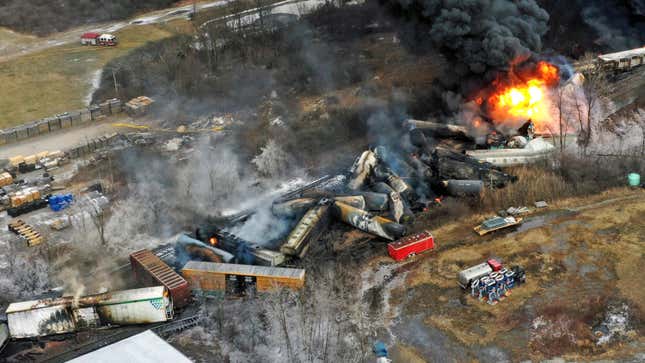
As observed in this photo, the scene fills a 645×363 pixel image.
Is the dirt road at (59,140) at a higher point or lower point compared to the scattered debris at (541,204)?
higher

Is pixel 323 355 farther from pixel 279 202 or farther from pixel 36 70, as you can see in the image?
pixel 36 70

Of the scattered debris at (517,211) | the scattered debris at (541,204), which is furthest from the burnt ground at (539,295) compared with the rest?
the scattered debris at (517,211)

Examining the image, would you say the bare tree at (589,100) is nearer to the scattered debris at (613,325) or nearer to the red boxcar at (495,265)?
the red boxcar at (495,265)

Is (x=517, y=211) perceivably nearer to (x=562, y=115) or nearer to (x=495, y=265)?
(x=495, y=265)

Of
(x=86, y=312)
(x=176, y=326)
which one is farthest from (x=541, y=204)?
(x=86, y=312)

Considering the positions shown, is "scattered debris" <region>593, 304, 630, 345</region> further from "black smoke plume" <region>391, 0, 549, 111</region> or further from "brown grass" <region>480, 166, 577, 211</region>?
"black smoke plume" <region>391, 0, 549, 111</region>

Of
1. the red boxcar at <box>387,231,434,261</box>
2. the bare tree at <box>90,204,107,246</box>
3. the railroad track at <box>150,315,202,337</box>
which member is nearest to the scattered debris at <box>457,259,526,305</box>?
the red boxcar at <box>387,231,434,261</box>
